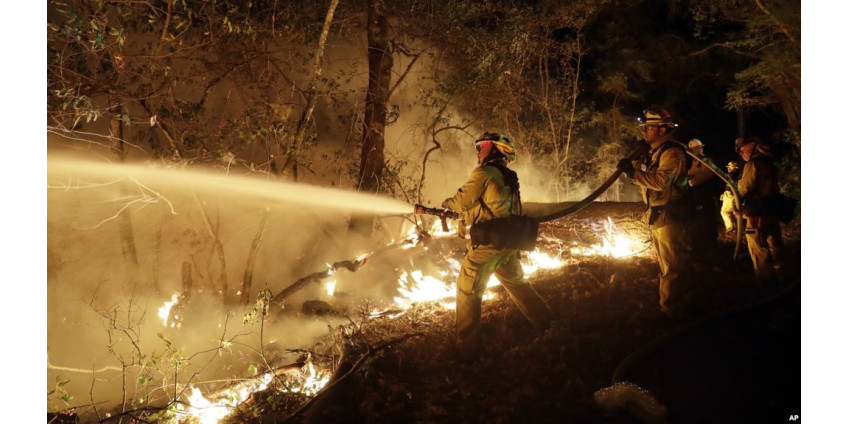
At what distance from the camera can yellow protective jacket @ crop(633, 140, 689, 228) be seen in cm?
520

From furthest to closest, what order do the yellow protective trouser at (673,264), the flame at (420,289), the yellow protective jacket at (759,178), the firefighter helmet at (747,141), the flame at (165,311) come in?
the flame at (165,311)
the flame at (420,289)
the firefighter helmet at (747,141)
the yellow protective jacket at (759,178)
the yellow protective trouser at (673,264)

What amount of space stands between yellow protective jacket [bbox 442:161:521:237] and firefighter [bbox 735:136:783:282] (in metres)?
3.61

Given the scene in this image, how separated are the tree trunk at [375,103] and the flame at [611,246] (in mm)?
4519

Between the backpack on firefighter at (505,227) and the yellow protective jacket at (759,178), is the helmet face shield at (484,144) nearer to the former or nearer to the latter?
the backpack on firefighter at (505,227)

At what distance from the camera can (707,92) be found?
1914 cm

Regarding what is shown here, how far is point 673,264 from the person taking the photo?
5.38 m

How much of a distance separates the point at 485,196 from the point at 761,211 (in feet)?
13.8

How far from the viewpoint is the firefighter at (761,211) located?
6453mm

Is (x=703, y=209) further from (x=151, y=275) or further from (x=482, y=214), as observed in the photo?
(x=151, y=275)

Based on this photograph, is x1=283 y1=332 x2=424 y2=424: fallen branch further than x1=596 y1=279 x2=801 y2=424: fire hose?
Yes

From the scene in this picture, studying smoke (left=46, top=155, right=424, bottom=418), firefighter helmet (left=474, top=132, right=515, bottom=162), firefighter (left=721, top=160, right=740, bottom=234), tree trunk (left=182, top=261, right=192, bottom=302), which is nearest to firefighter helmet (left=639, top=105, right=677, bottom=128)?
firefighter helmet (left=474, top=132, right=515, bottom=162)

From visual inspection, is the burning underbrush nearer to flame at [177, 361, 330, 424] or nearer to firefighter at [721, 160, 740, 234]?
flame at [177, 361, 330, 424]

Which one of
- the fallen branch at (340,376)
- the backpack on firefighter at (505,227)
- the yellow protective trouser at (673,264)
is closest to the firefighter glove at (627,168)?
the yellow protective trouser at (673,264)

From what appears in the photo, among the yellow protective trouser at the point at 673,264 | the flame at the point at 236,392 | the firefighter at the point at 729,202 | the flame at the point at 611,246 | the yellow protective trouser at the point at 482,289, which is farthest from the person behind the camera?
the flame at the point at 611,246
